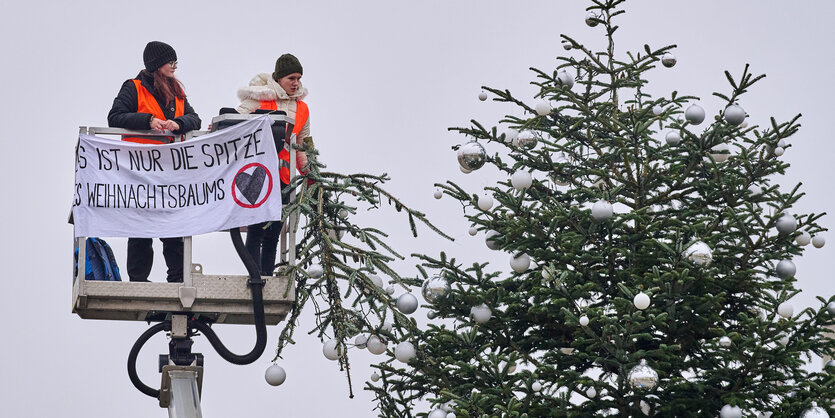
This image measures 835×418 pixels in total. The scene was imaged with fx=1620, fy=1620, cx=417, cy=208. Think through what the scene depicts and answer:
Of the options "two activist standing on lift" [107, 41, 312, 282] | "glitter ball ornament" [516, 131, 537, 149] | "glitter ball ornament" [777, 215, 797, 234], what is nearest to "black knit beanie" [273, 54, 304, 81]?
"two activist standing on lift" [107, 41, 312, 282]

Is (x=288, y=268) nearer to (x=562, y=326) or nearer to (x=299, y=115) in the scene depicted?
(x=299, y=115)

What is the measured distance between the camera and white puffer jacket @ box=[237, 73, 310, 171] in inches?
585

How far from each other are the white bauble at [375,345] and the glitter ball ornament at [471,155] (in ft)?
5.88

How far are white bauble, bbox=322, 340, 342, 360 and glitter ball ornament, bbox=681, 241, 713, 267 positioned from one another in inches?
131

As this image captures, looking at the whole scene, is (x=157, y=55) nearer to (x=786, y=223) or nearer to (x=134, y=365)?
(x=134, y=365)

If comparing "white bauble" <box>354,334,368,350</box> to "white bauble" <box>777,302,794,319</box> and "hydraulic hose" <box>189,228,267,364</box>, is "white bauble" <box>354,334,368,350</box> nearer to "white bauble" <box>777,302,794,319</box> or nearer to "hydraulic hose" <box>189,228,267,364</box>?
"hydraulic hose" <box>189,228,267,364</box>

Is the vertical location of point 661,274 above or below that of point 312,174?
below

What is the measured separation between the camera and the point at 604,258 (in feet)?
47.3

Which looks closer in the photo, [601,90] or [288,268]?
[288,268]

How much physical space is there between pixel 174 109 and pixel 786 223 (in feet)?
18.1

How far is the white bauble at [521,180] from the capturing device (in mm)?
14133

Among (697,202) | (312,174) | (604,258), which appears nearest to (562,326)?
(604,258)

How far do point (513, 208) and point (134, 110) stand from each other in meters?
3.51

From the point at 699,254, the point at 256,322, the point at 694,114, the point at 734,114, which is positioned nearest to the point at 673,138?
the point at 694,114
